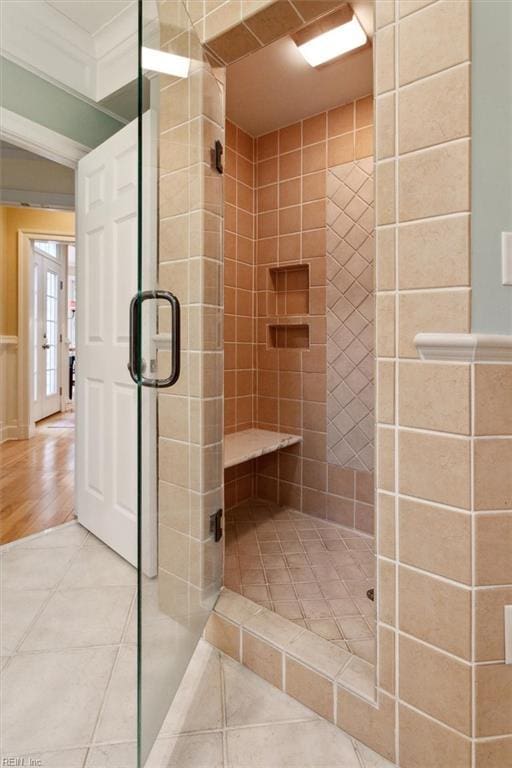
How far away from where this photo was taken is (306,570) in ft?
5.98

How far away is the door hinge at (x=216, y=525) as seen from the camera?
4.80 ft

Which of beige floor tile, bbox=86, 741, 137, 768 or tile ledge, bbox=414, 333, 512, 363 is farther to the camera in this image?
beige floor tile, bbox=86, 741, 137, 768

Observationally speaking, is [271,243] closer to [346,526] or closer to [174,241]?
[174,241]

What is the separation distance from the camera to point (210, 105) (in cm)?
141

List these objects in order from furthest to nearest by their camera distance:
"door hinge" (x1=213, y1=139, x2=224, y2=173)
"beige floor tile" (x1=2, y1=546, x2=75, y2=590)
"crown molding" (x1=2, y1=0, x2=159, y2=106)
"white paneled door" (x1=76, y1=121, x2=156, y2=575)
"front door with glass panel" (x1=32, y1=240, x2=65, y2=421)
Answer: "front door with glass panel" (x1=32, y1=240, x2=65, y2=421)
"crown molding" (x1=2, y1=0, x2=159, y2=106)
"white paneled door" (x1=76, y1=121, x2=156, y2=575)
"beige floor tile" (x1=2, y1=546, x2=75, y2=590)
"door hinge" (x1=213, y1=139, x2=224, y2=173)

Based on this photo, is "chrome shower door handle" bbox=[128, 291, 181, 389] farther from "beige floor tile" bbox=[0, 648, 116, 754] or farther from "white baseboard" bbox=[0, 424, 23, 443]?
"white baseboard" bbox=[0, 424, 23, 443]

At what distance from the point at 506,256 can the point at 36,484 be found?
3239 mm

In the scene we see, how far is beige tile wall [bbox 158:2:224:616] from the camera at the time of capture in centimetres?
122

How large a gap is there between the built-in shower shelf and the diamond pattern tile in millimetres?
280

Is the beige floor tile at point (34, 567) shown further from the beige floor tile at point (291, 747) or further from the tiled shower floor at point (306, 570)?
the beige floor tile at point (291, 747)

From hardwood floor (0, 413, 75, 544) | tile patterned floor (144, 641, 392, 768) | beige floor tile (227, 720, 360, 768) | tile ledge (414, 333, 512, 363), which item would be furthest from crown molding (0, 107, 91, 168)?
beige floor tile (227, 720, 360, 768)

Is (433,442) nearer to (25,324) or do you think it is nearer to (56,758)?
(56,758)

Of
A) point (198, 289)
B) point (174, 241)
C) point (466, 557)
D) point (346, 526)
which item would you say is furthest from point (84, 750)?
point (346, 526)

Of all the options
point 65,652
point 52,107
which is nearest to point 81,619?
point 65,652
